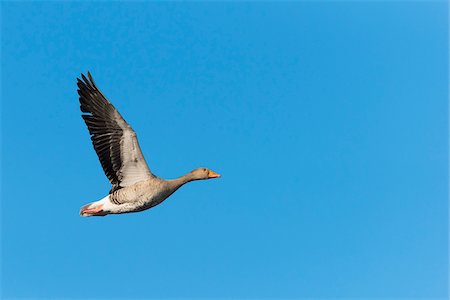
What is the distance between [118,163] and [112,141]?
595 mm

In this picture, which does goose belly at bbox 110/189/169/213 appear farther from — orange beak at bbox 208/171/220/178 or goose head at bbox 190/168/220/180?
orange beak at bbox 208/171/220/178

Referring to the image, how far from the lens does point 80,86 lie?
14.0 metres

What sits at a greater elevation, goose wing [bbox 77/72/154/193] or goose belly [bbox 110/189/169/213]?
goose wing [bbox 77/72/154/193]

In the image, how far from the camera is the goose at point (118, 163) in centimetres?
1327

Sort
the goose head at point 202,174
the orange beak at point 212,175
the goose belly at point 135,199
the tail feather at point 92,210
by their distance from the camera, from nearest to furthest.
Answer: the goose belly at point 135,199 < the tail feather at point 92,210 < the goose head at point 202,174 < the orange beak at point 212,175

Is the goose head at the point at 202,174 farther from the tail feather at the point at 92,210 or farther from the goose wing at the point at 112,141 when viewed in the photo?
the tail feather at the point at 92,210

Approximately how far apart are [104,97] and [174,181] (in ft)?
9.33

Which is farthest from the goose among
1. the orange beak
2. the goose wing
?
the orange beak

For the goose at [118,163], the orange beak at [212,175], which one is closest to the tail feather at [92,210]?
the goose at [118,163]

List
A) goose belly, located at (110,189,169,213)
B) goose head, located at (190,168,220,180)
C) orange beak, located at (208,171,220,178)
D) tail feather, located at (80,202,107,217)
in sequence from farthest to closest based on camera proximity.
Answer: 1. orange beak, located at (208,171,220,178)
2. goose head, located at (190,168,220,180)
3. tail feather, located at (80,202,107,217)
4. goose belly, located at (110,189,169,213)

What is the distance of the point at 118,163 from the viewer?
13.7m

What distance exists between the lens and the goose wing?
44.1 ft

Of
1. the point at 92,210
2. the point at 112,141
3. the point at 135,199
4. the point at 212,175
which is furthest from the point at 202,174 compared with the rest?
the point at 92,210

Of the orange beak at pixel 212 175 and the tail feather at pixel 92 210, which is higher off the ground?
the orange beak at pixel 212 175
